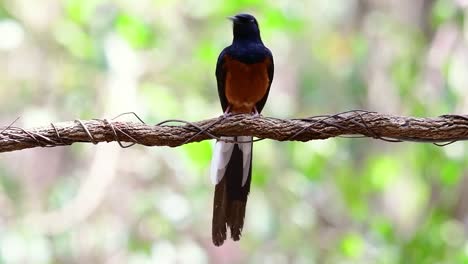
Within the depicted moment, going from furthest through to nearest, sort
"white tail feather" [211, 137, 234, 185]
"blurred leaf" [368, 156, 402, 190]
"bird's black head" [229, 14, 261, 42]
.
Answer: "blurred leaf" [368, 156, 402, 190]
"bird's black head" [229, 14, 261, 42]
"white tail feather" [211, 137, 234, 185]

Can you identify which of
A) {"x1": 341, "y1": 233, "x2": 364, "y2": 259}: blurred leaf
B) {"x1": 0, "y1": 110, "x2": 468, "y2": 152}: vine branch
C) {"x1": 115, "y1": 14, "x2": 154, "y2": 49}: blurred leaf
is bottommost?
{"x1": 341, "y1": 233, "x2": 364, "y2": 259}: blurred leaf

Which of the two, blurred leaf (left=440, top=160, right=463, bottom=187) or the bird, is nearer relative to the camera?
the bird

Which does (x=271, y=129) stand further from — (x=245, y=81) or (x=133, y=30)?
(x=133, y=30)

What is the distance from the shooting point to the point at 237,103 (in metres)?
3.14

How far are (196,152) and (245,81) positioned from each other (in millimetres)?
916

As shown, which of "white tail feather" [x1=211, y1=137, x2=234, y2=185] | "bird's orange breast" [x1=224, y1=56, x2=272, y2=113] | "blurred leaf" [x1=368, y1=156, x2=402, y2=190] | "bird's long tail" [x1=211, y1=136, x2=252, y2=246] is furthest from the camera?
"blurred leaf" [x1=368, y1=156, x2=402, y2=190]

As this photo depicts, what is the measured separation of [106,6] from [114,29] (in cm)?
23

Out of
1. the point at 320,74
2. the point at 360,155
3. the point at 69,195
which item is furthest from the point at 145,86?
the point at 360,155

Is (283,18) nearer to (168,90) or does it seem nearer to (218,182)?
(168,90)

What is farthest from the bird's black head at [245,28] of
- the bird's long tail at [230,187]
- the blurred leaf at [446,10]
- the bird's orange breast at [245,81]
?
the blurred leaf at [446,10]

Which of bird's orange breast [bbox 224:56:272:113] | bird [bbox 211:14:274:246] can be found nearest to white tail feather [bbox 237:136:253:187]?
bird [bbox 211:14:274:246]

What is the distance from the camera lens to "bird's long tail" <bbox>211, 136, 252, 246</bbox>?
106 inches

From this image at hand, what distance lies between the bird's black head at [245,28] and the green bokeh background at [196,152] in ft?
2.67

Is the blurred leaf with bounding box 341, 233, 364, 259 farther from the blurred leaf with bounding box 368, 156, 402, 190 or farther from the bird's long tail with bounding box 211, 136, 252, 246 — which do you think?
the bird's long tail with bounding box 211, 136, 252, 246
